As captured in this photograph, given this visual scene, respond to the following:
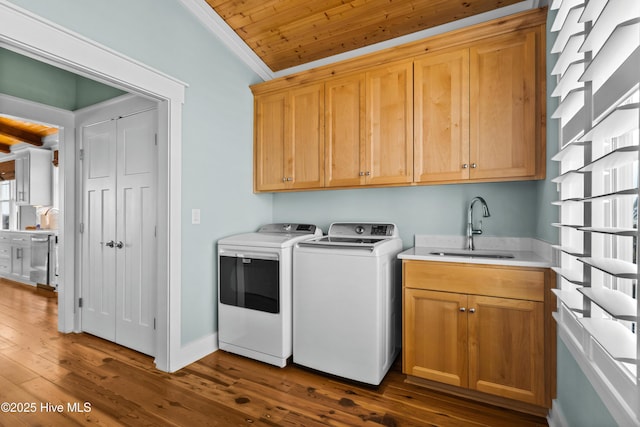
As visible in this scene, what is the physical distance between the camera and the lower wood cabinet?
174 centimetres

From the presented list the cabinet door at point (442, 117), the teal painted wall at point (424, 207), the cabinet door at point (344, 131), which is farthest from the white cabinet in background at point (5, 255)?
the cabinet door at point (442, 117)

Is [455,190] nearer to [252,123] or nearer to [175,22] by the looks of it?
[252,123]

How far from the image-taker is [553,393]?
1.71 m

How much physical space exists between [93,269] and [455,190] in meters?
3.42

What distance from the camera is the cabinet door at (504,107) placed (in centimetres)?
195

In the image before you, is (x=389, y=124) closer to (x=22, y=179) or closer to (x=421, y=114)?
(x=421, y=114)

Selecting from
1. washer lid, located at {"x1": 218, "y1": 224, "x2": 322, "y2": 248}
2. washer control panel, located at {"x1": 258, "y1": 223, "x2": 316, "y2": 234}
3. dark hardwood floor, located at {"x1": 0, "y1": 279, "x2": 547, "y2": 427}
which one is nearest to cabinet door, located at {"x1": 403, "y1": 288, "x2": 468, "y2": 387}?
dark hardwood floor, located at {"x1": 0, "y1": 279, "x2": 547, "y2": 427}

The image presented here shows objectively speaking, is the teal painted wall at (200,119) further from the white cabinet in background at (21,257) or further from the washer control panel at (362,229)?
the white cabinet in background at (21,257)

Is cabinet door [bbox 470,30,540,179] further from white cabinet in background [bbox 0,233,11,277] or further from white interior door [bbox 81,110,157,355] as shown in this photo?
white cabinet in background [bbox 0,233,11,277]

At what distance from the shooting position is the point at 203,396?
2.00 metres

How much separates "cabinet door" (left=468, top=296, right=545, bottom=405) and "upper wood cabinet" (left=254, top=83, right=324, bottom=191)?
62.8 inches

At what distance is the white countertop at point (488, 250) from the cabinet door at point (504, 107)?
53 cm

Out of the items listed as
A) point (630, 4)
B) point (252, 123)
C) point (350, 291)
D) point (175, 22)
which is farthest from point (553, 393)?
point (175, 22)

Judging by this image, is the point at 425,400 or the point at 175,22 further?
the point at 175,22
